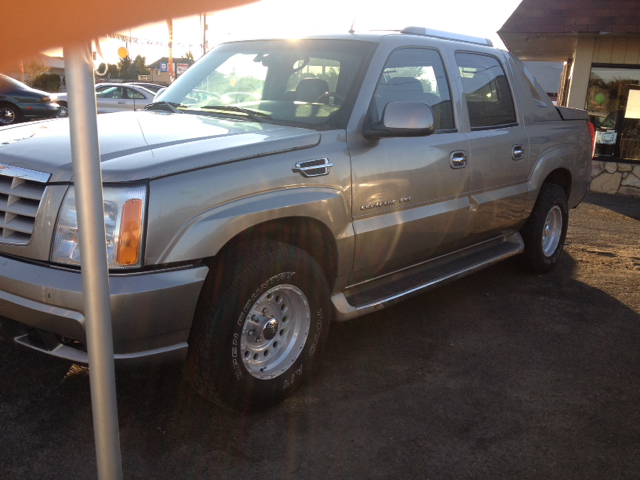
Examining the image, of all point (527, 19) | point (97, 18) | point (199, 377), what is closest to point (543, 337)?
point (199, 377)

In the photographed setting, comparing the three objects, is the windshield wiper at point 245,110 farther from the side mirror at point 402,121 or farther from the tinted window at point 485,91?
the tinted window at point 485,91

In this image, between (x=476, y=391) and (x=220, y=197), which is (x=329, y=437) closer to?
(x=476, y=391)

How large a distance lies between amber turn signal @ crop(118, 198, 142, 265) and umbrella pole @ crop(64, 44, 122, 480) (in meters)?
0.85

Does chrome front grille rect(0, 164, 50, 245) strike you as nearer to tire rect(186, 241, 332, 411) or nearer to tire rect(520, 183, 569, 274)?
tire rect(186, 241, 332, 411)

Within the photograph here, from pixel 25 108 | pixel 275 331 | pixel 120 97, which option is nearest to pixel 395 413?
pixel 275 331

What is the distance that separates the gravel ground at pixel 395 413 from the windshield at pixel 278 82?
149 cm

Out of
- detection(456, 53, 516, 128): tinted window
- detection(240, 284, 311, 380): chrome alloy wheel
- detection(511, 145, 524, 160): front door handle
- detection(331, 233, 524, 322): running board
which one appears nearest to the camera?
detection(240, 284, 311, 380): chrome alloy wheel

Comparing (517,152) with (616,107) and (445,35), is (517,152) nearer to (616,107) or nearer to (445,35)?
(445,35)

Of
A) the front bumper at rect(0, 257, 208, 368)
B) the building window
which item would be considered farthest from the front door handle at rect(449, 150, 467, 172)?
the building window

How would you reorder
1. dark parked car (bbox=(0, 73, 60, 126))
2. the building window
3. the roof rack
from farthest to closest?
dark parked car (bbox=(0, 73, 60, 126)), the building window, the roof rack

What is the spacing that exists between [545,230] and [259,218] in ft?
12.1

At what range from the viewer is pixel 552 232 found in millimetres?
5707

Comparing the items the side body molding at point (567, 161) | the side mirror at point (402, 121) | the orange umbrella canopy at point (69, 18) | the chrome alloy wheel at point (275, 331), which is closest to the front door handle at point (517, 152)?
the side body molding at point (567, 161)

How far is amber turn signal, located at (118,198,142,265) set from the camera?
7.86 ft
